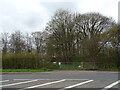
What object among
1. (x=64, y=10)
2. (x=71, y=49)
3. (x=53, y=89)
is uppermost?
(x=64, y=10)

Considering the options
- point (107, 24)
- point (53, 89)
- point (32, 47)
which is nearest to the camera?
point (53, 89)

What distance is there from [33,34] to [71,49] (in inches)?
772

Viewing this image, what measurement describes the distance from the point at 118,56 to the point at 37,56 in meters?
11.5

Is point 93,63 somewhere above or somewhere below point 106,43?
below

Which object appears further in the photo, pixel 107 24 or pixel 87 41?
pixel 107 24

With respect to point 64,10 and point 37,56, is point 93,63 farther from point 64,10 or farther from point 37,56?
point 64,10

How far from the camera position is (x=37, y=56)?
3155 cm

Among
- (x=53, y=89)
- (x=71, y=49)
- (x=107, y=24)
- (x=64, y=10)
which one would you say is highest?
(x=64, y=10)

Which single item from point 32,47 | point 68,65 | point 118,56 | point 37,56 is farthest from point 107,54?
point 32,47

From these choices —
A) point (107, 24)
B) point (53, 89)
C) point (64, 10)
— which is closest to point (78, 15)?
point (64, 10)

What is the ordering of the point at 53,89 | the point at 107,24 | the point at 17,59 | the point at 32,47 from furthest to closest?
the point at 32,47
the point at 107,24
the point at 17,59
the point at 53,89

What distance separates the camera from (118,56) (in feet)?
105

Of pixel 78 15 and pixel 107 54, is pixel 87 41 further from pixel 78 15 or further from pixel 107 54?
pixel 78 15

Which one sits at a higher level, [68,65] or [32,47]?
[32,47]
